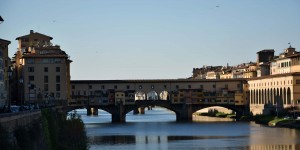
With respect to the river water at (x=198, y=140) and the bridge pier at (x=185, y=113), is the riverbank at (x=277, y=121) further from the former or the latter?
the bridge pier at (x=185, y=113)

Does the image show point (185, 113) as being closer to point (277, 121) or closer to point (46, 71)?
point (46, 71)

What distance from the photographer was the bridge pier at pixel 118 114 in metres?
113

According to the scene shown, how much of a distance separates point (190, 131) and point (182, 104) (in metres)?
37.5

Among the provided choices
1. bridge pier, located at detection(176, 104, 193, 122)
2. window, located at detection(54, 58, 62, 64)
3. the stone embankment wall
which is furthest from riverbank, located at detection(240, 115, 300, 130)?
the stone embankment wall

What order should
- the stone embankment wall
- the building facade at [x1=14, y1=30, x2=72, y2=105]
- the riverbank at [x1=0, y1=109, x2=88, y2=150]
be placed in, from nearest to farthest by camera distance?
the riverbank at [x1=0, y1=109, x2=88, y2=150]
the stone embankment wall
the building facade at [x1=14, y1=30, x2=72, y2=105]

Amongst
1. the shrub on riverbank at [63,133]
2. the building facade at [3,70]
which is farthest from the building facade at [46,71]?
the shrub on riverbank at [63,133]

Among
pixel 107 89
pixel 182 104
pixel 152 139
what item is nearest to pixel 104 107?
pixel 107 89

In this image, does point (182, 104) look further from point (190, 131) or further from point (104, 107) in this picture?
point (190, 131)

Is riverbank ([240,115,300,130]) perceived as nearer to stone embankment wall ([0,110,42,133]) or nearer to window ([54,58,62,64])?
window ([54,58,62,64])

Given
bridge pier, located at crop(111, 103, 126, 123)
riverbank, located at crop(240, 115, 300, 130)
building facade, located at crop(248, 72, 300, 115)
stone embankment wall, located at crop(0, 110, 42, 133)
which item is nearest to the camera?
stone embankment wall, located at crop(0, 110, 42, 133)

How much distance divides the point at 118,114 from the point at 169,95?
1100 cm

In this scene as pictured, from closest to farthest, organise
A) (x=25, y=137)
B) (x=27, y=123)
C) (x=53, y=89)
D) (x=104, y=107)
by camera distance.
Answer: (x=25, y=137), (x=27, y=123), (x=53, y=89), (x=104, y=107)

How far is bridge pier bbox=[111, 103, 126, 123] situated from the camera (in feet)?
370

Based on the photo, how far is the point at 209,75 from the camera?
591 feet
